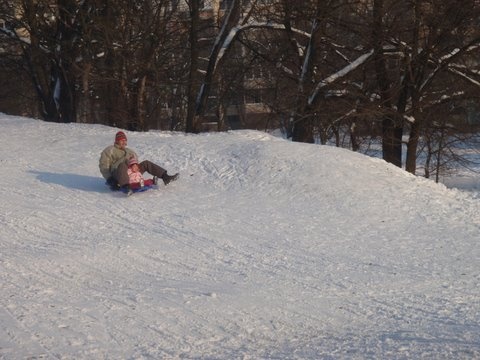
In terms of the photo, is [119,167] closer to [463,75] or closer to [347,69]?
[347,69]

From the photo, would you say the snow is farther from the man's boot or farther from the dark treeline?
the dark treeline

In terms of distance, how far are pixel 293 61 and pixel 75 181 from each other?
1066 cm

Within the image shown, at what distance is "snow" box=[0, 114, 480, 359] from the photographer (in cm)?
597

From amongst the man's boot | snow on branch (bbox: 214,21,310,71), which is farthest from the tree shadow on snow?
snow on branch (bbox: 214,21,310,71)

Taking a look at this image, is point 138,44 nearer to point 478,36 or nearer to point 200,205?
point 478,36

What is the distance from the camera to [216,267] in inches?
346

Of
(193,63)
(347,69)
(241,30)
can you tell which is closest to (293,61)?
(241,30)

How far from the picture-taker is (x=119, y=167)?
12.6 metres

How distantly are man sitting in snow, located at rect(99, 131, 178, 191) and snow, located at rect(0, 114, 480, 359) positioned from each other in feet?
0.82

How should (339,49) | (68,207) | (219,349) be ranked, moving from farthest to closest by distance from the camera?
(339,49)
(68,207)
(219,349)

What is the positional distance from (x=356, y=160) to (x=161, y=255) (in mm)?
6311

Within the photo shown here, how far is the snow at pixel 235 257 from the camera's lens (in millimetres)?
5969

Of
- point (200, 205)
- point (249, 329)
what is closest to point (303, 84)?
point (200, 205)

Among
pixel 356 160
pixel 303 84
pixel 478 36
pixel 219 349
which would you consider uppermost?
pixel 478 36
